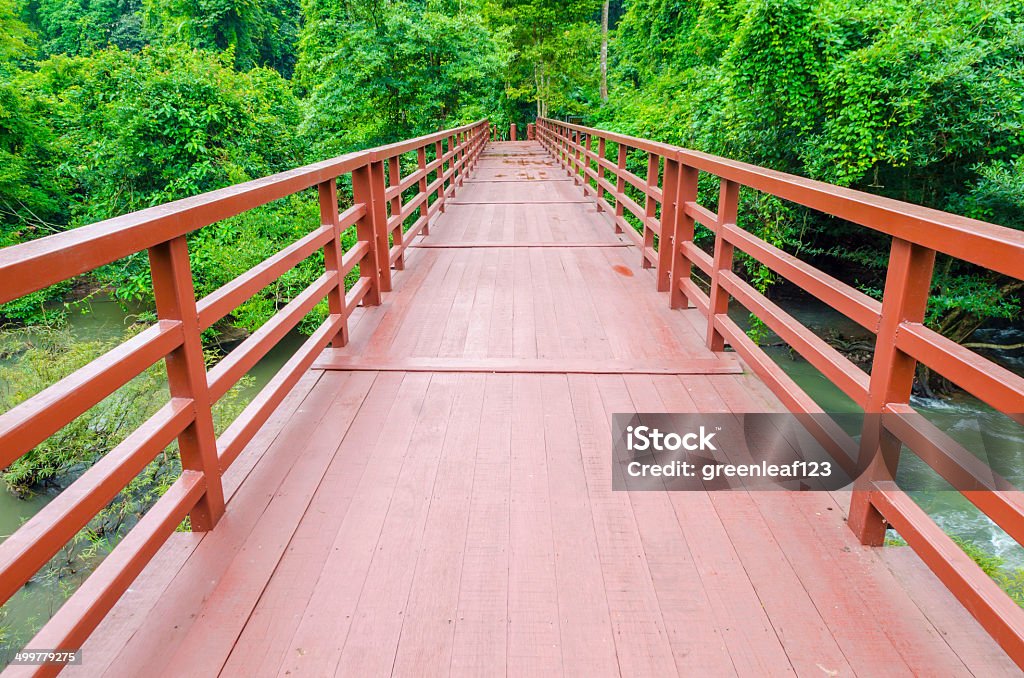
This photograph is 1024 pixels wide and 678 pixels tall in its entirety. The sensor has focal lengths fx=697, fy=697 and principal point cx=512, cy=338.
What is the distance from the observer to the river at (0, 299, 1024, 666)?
18.6ft

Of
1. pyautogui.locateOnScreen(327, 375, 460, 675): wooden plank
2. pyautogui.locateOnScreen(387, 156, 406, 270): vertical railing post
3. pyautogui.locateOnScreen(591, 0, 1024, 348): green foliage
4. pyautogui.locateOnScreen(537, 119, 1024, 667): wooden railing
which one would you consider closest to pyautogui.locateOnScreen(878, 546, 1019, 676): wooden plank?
pyautogui.locateOnScreen(537, 119, 1024, 667): wooden railing

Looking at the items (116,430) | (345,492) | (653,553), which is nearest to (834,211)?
(653,553)

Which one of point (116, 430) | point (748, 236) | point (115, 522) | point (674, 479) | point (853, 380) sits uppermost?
point (748, 236)

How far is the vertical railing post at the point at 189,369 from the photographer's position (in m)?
2.01

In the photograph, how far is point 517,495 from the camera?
2453mm

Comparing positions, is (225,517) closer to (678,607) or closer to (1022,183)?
(678,607)

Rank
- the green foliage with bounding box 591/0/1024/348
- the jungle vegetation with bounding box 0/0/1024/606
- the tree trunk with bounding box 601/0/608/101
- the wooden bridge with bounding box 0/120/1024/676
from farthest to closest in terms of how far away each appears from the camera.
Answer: the tree trunk with bounding box 601/0/608/101, the jungle vegetation with bounding box 0/0/1024/606, the green foliage with bounding box 591/0/1024/348, the wooden bridge with bounding box 0/120/1024/676

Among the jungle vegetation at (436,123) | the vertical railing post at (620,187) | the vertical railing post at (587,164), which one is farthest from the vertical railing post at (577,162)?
the vertical railing post at (620,187)

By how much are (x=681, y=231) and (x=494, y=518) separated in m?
2.69

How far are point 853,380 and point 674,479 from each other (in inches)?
28.2

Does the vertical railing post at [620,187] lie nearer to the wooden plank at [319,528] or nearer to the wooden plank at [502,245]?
the wooden plank at [502,245]

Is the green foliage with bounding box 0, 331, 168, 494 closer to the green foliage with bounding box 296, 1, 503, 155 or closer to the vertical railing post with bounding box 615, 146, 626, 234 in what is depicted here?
the vertical railing post with bounding box 615, 146, 626, 234

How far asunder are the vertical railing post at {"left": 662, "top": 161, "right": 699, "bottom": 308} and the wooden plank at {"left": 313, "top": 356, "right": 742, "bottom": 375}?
0.97m

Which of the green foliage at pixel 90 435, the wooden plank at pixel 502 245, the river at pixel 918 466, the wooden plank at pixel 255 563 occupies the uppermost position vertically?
the wooden plank at pixel 255 563
